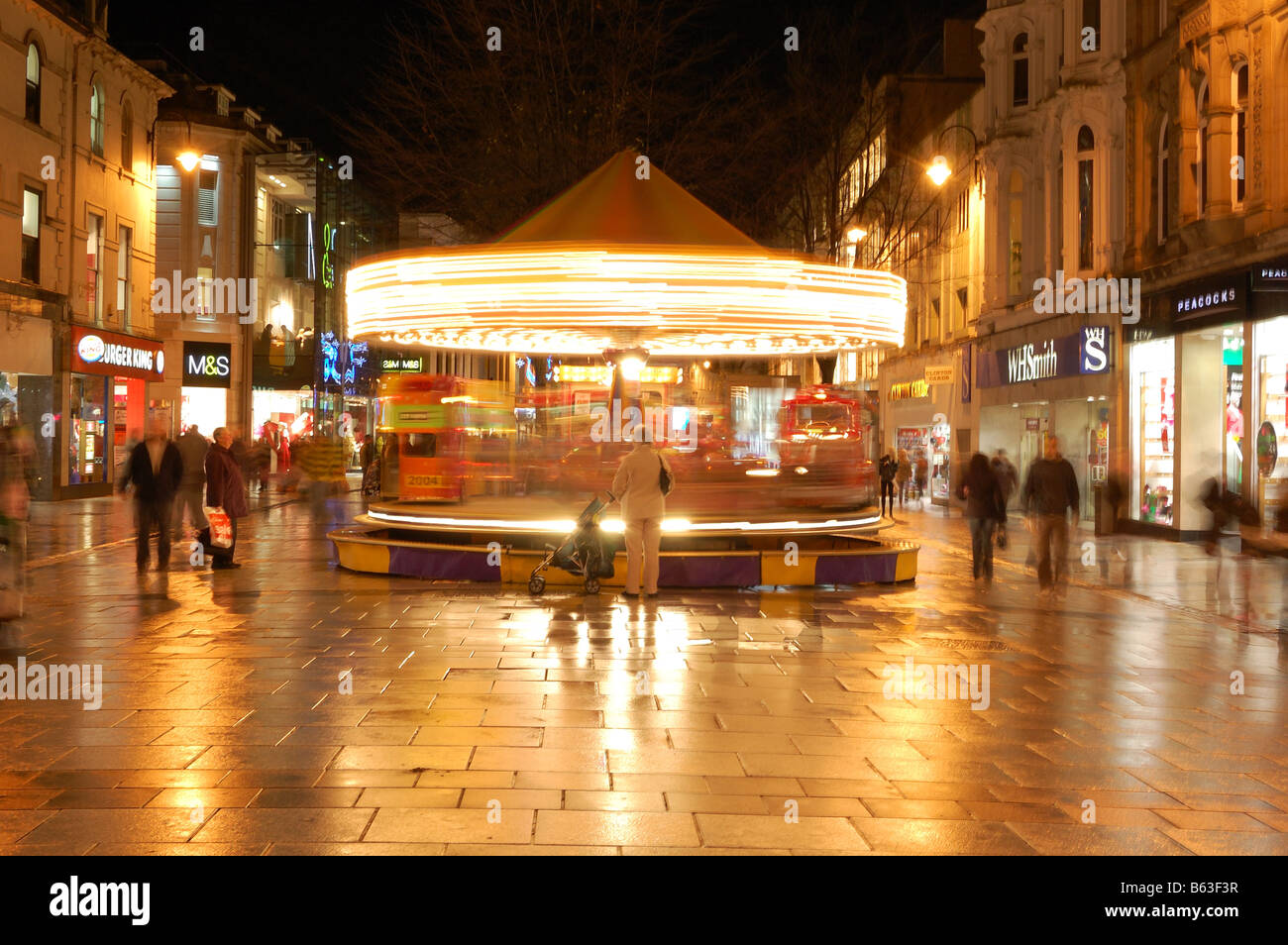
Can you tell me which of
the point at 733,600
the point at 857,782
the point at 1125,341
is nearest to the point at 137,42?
the point at 1125,341

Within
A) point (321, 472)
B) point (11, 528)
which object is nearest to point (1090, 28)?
point (321, 472)

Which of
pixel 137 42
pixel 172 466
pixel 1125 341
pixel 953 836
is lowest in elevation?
pixel 953 836

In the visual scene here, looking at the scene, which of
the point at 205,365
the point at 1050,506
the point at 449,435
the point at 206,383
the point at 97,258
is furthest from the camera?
the point at 205,365

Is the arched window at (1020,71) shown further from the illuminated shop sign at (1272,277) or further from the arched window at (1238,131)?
the illuminated shop sign at (1272,277)

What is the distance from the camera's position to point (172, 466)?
15.3 meters

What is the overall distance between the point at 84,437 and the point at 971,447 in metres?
23.1

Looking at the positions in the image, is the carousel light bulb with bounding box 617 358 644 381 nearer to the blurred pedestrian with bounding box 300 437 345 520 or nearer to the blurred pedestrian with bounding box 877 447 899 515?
the blurred pedestrian with bounding box 300 437 345 520

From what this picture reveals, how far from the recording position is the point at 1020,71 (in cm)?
3356

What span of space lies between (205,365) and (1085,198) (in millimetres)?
29509

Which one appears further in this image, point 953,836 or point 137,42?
point 137,42

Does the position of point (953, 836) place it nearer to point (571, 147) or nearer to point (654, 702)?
point (654, 702)

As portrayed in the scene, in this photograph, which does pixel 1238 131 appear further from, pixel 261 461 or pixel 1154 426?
pixel 261 461

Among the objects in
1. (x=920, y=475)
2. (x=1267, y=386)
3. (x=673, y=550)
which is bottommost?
(x=673, y=550)

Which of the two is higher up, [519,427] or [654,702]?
[519,427]
